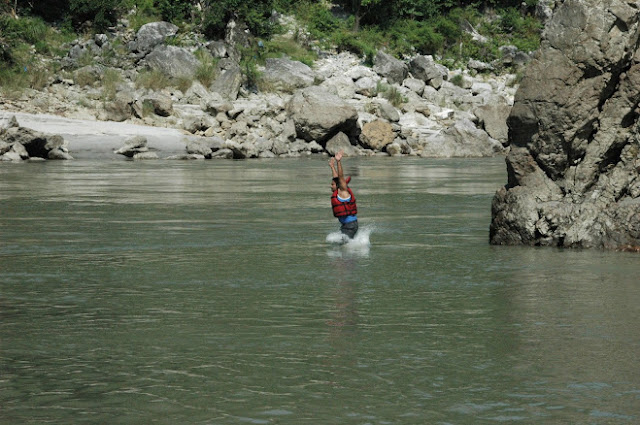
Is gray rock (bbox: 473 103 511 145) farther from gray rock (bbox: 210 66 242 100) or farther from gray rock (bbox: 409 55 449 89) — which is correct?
gray rock (bbox: 210 66 242 100)

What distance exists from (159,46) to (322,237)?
36220mm

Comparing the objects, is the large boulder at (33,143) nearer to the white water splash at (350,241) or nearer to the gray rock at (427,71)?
the gray rock at (427,71)

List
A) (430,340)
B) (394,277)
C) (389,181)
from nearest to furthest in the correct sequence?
(430,340)
(394,277)
(389,181)

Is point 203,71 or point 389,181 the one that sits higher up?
point 203,71

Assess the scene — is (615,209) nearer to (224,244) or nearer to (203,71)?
(224,244)

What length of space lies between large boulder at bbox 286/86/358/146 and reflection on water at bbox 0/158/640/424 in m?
22.9

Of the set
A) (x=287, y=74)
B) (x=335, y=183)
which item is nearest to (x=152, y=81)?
(x=287, y=74)

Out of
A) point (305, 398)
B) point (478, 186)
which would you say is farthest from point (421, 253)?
point (478, 186)

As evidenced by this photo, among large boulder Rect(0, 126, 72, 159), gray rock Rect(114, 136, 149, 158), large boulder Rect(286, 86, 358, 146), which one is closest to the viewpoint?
large boulder Rect(0, 126, 72, 159)

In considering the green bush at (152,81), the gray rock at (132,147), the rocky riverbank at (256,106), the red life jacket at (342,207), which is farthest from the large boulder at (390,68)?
the red life jacket at (342,207)

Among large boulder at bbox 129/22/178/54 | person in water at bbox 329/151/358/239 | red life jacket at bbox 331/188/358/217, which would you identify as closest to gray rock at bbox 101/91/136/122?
large boulder at bbox 129/22/178/54

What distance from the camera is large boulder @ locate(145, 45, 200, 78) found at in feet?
155

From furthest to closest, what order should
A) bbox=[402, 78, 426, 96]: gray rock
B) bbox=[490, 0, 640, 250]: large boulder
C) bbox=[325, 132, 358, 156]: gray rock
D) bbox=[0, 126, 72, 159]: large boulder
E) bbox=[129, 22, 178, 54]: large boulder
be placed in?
bbox=[402, 78, 426, 96]: gray rock < bbox=[129, 22, 178, 54]: large boulder < bbox=[325, 132, 358, 156]: gray rock < bbox=[0, 126, 72, 159]: large boulder < bbox=[490, 0, 640, 250]: large boulder

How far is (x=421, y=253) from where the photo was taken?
12930mm
